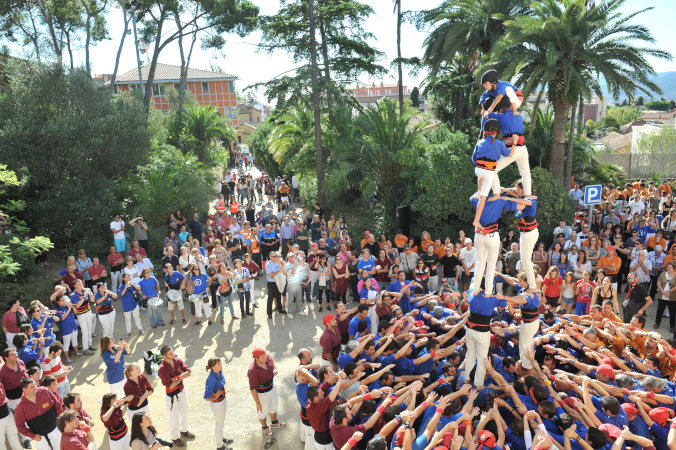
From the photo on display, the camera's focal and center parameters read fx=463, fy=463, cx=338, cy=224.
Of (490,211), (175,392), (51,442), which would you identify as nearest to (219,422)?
(175,392)

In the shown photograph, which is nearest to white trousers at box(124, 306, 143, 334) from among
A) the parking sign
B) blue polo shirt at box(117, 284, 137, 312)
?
blue polo shirt at box(117, 284, 137, 312)

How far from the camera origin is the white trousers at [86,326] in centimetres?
946

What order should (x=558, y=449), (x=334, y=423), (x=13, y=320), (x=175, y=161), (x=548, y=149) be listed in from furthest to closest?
(x=175, y=161)
(x=548, y=149)
(x=13, y=320)
(x=334, y=423)
(x=558, y=449)

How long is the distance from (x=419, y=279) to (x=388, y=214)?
201 inches

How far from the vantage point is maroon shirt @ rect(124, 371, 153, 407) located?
6.29 m

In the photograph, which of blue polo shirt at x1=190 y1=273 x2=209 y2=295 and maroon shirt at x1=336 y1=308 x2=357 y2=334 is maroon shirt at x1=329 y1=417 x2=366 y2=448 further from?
blue polo shirt at x1=190 y1=273 x2=209 y2=295

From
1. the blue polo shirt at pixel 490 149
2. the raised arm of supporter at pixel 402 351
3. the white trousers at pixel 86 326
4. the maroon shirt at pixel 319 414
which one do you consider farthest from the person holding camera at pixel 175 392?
the blue polo shirt at pixel 490 149

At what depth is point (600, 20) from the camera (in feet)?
44.0

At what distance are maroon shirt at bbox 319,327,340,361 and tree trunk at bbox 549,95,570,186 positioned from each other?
11.2 meters

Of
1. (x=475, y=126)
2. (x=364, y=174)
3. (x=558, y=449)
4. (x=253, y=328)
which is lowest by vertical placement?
(x=253, y=328)

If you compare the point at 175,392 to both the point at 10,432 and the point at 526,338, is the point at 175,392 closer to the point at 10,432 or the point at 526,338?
the point at 10,432

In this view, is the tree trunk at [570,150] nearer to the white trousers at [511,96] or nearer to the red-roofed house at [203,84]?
the white trousers at [511,96]

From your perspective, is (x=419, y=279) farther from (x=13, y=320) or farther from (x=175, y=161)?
(x=175, y=161)

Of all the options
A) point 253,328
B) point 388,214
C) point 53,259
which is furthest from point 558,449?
point 53,259
